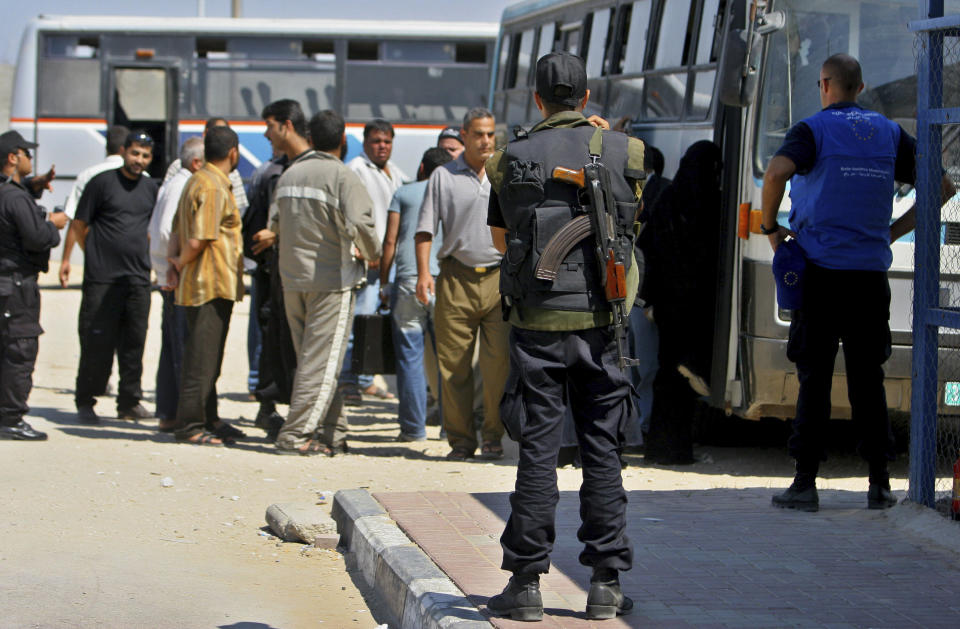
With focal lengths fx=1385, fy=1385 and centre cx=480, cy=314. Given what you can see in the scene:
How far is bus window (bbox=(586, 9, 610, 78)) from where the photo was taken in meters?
10.9

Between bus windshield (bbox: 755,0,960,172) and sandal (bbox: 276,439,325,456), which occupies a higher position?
bus windshield (bbox: 755,0,960,172)

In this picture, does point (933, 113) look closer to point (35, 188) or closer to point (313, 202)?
point (313, 202)

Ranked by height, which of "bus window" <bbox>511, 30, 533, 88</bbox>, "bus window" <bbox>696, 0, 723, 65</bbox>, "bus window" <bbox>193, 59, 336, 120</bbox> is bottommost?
"bus window" <bbox>696, 0, 723, 65</bbox>

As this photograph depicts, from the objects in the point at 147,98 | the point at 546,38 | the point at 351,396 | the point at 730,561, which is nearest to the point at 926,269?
the point at 730,561

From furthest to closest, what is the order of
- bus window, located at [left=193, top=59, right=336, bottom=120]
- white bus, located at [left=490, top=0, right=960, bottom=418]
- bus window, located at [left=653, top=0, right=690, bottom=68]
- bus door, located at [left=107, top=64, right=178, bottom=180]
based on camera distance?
bus door, located at [left=107, top=64, right=178, bottom=180] → bus window, located at [left=193, top=59, right=336, bottom=120] → bus window, located at [left=653, top=0, right=690, bottom=68] → white bus, located at [left=490, top=0, right=960, bottom=418]

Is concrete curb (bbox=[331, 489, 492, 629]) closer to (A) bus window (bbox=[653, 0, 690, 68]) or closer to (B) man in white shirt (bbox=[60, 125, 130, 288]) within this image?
(A) bus window (bbox=[653, 0, 690, 68])

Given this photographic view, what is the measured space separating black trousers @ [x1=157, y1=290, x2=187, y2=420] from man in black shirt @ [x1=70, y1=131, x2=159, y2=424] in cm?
44

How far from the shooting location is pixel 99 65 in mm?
21812

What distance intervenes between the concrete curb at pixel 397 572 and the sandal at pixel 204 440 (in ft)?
8.34

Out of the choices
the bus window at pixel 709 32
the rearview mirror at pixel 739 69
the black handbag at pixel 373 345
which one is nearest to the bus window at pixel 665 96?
the bus window at pixel 709 32

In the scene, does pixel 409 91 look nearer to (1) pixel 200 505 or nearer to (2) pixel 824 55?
(2) pixel 824 55

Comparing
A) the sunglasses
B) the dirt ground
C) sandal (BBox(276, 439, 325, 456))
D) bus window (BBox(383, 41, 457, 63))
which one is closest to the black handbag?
the dirt ground

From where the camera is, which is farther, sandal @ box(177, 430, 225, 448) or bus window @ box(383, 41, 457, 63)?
bus window @ box(383, 41, 457, 63)

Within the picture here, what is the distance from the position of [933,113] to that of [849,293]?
835mm
